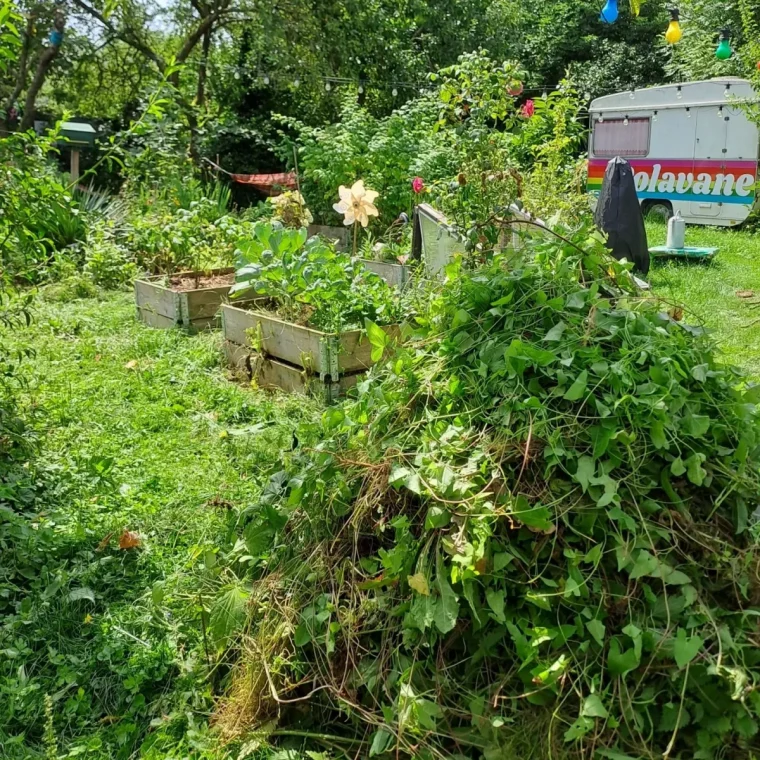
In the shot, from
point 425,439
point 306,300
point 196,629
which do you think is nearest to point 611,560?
point 425,439

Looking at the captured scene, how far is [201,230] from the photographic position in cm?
820

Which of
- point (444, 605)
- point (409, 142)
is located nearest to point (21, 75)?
point (409, 142)

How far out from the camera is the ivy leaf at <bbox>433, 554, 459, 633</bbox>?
192cm

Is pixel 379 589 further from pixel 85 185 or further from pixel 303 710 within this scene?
pixel 85 185

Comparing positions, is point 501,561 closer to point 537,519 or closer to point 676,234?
point 537,519

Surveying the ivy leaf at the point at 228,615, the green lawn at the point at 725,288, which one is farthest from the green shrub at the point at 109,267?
the ivy leaf at the point at 228,615

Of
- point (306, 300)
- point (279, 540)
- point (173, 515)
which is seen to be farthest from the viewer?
point (306, 300)

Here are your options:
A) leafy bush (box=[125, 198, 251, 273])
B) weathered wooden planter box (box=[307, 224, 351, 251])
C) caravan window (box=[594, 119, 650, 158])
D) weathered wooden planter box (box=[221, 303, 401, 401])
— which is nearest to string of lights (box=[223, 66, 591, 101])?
caravan window (box=[594, 119, 650, 158])

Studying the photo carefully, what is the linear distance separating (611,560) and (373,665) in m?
0.70

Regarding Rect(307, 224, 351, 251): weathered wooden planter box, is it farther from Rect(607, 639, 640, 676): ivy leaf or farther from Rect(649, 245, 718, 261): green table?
Rect(607, 639, 640, 676): ivy leaf

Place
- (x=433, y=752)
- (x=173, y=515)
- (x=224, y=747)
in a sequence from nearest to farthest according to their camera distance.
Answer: (x=433, y=752), (x=224, y=747), (x=173, y=515)

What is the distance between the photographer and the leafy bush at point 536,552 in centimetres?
181

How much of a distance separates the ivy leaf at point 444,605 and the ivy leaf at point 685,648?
0.51m

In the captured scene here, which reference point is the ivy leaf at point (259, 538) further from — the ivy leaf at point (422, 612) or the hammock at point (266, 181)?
the hammock at point (266, 181)
